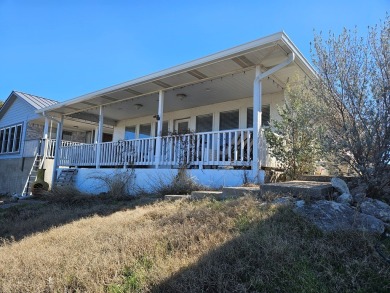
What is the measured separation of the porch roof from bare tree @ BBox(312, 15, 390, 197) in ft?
4.18

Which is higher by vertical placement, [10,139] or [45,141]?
[10,139]

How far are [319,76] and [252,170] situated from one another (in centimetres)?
253

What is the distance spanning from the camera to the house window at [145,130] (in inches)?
555

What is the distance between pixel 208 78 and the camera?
855cm

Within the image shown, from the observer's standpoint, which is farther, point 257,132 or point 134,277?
point 257,132

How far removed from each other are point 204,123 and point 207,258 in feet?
30.4

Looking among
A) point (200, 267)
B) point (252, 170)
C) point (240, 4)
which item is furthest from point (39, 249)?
point (240, 4)

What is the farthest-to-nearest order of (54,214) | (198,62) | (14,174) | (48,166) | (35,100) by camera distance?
(35,100), (14,174), (48,166), (198,62), (54,214)

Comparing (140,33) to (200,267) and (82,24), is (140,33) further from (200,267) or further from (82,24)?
(200,267)

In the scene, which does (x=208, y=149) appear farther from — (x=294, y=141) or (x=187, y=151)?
(x=294, y=141)

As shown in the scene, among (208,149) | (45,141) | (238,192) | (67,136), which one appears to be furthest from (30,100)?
(238,192)

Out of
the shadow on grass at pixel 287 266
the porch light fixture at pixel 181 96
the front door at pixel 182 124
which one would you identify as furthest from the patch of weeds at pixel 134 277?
the front door at pixel 182 124

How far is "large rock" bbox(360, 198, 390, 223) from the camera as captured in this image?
3.70 metres

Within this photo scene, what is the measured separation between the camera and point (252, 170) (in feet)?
22.7
